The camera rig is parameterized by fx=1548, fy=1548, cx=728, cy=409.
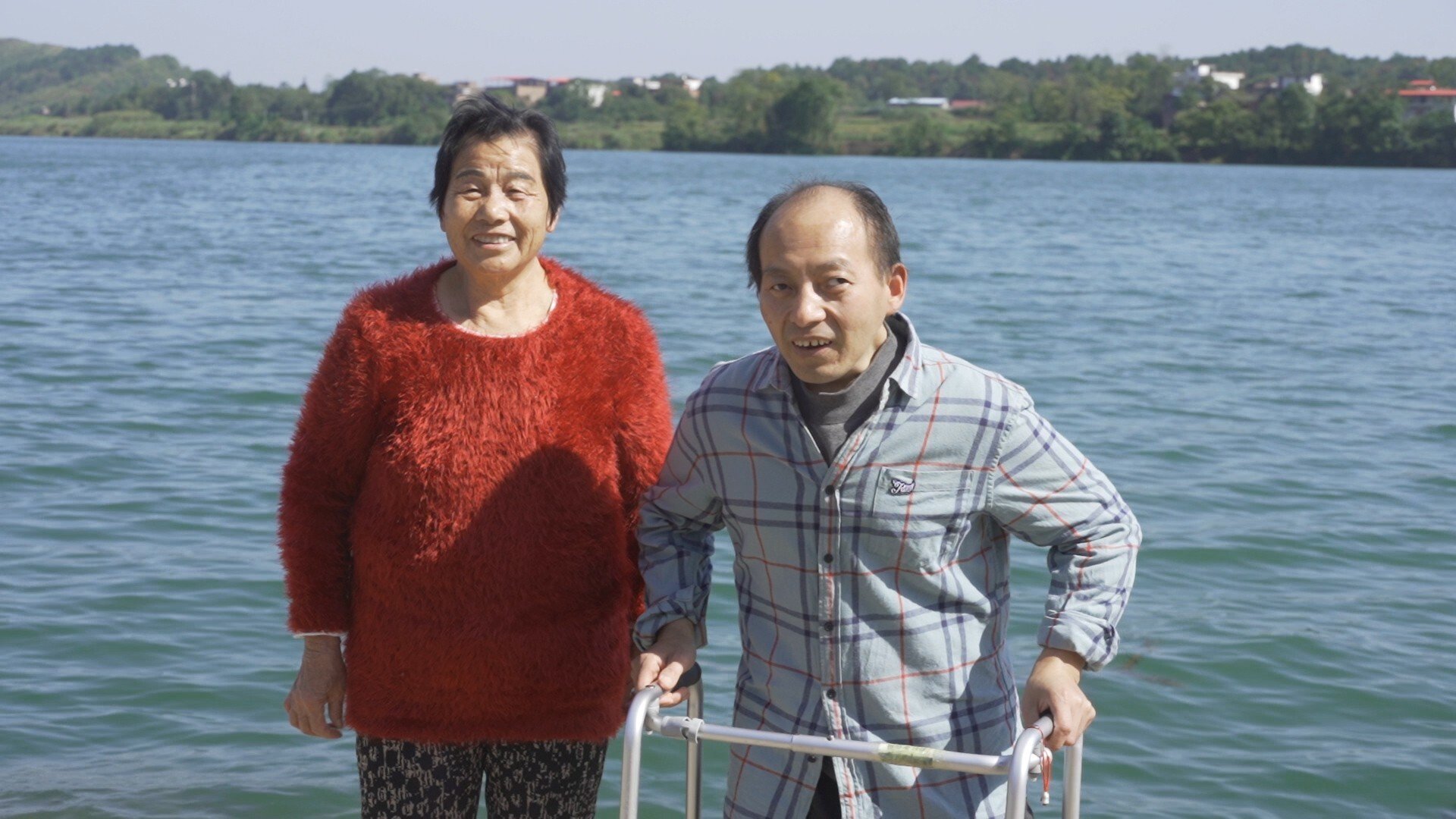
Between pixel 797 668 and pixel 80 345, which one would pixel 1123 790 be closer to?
pixel 797 668

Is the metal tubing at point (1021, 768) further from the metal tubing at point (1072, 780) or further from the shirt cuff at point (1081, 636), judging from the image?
the shirt cuff at point (1081, 636)

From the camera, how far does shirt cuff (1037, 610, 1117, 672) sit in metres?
2.50

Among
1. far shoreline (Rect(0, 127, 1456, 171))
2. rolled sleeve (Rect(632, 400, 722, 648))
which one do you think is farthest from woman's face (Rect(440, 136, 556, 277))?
far shoreline (Rect(0, 127, 1456, 171))

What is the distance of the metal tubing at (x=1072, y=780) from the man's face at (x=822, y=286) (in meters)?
0.71

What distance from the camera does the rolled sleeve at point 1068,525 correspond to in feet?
8.30

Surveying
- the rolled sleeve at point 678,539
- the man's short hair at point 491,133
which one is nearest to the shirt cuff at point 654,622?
the rolled sleeve at point 678,539

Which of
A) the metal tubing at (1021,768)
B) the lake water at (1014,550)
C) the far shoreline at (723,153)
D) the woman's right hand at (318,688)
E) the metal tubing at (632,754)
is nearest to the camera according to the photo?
the metal tubing at (1021,768)

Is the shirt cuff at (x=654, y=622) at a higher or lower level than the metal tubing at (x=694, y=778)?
higher

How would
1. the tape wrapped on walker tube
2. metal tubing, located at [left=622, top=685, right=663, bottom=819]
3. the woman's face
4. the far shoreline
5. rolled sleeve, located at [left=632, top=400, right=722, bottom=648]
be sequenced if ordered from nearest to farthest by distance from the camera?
the tape wrapped on walker tube
metal tubing, located at [left=622, top=685, right=663, bottom=819]
rolled sleeve, located at [left=632, top=400, right=722, bottom=648]
the woman's face
the far shoreline

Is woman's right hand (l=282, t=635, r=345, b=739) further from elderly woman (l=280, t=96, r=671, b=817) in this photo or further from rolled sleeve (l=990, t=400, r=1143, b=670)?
rolled sleeve (l=990, t=400, r=1143, b=670)

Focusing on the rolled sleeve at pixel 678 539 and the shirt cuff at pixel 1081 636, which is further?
the rolled sleeve at pixel 678 539

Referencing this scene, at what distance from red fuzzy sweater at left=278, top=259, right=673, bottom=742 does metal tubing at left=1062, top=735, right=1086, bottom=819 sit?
0.99 metres

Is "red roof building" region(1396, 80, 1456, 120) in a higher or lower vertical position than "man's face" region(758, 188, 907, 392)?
higher

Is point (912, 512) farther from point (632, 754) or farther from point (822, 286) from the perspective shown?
point (632, 754)
